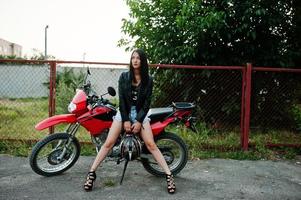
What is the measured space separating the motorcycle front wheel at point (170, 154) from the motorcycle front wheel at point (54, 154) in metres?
1.07

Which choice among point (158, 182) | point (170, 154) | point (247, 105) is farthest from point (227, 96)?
point (158, 182)

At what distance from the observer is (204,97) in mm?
7738

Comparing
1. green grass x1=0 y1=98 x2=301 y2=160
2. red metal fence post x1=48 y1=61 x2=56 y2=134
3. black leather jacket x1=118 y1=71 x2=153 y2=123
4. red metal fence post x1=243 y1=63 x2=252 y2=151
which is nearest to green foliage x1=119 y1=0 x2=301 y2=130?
green grass x1=0 y1=98 x2=301 y2=160

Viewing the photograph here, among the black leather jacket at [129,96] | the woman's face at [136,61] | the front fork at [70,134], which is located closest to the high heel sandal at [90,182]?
the front fork at [70,134]

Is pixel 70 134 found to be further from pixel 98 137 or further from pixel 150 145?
pixel 150 145

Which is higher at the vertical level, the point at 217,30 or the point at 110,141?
the point at 217,30

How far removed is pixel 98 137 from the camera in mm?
4586

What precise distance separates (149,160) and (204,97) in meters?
3.45

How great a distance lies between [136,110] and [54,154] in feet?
4.47

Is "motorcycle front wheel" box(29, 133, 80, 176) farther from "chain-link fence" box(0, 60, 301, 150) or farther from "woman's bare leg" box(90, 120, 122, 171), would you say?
"chain-link fence" box(0, 60, 301, 150)

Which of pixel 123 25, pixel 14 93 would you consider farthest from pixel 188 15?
pixel 14 93

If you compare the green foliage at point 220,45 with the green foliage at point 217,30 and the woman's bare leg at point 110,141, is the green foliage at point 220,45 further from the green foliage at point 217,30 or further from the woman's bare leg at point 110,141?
the woman's bare leg at point 110,141

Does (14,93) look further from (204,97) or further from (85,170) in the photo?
(85,170)

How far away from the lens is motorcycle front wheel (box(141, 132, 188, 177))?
4617 millimetres
